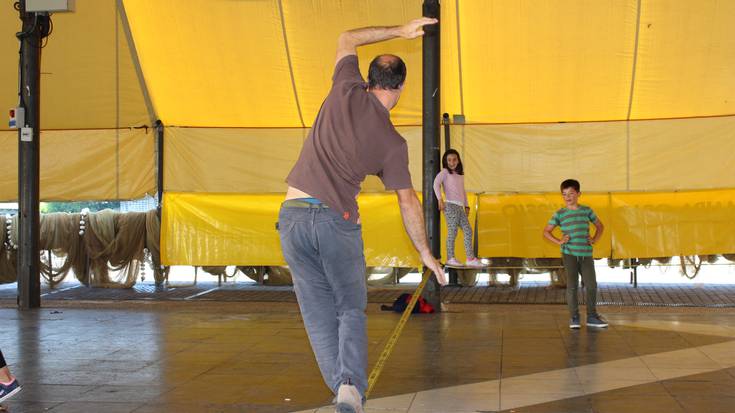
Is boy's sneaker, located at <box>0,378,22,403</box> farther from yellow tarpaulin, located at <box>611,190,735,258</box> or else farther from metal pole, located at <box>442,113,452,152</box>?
yellow tarpaulin, located at <box>611,190,735,258</box>

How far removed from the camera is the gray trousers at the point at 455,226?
512 inches

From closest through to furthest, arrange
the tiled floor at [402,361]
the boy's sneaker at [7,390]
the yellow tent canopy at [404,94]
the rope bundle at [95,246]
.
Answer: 1. the boy's sneaker at [7,390]
2. the tiled floor at [402,361]
3. the yellow tent canopy at [404,94]
4. the rope bundle at [95,246]

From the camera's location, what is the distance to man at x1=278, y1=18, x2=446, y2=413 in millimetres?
4949

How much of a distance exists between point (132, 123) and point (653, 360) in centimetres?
894

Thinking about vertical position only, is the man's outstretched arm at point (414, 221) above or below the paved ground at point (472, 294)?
above

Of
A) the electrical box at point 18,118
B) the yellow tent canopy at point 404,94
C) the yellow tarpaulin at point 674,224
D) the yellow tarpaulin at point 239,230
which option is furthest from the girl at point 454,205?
the electrical box at point 18,118

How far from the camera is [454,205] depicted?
12.9 metres

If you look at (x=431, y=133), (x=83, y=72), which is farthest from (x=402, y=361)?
(x=83, y=72)

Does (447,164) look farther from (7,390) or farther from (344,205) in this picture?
(344,205)

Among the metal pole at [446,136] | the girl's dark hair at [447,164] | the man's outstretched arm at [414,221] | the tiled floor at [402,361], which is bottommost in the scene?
the tiled floor at [402,361]

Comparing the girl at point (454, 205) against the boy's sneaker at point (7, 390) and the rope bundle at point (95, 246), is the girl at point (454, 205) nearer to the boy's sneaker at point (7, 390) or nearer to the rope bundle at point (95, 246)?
the rope bundle at point (95, 246)

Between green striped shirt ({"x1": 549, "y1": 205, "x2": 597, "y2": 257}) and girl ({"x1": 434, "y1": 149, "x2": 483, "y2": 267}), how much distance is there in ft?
8.67

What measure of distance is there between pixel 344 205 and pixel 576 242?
5.35 m

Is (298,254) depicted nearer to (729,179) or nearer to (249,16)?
(249,16)
